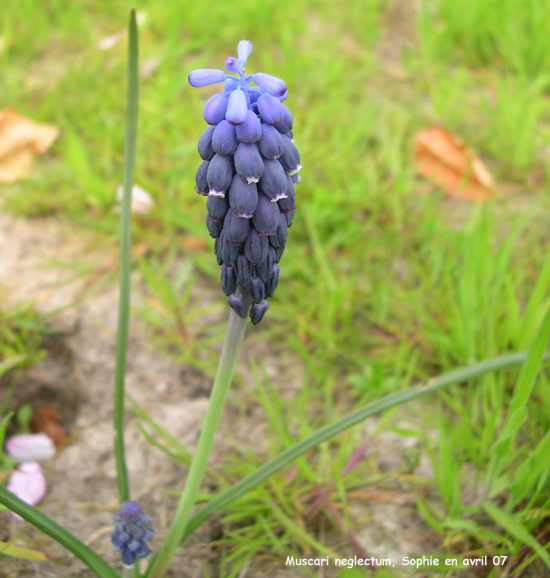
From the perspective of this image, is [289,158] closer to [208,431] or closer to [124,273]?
[124,273]

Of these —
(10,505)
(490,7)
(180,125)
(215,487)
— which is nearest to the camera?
(10,505)

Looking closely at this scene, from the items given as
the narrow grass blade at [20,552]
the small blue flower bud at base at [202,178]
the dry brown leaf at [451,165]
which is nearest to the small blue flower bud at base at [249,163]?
the small blue flower bud at base at [202,178]

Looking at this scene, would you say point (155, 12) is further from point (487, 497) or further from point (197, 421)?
point (487, 497)

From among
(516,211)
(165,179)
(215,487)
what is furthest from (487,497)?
(165,179)

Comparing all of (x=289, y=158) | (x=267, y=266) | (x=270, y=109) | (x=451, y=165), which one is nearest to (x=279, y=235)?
(x=267, y=266)

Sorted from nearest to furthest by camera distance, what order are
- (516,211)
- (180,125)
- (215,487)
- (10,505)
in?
(10,505) < (215,487) < (516,211) < (180,125)

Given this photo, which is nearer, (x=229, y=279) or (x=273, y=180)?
(x=273, y=180)

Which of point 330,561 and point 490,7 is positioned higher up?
point 490,7
